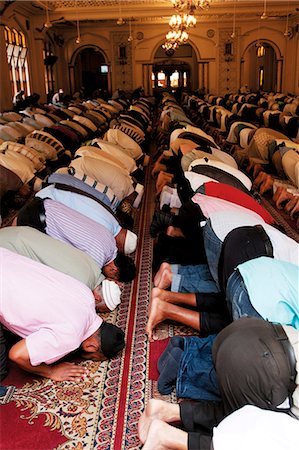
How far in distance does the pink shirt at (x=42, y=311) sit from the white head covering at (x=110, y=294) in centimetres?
57

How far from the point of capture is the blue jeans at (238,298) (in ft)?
7.21

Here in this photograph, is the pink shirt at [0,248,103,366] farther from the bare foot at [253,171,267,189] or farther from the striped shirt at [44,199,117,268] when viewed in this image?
the bare foot at [253,171,267,189]

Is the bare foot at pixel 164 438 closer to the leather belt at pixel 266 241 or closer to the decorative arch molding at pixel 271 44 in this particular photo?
the leather belt at pixel 266 241

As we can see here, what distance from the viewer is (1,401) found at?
2412mm

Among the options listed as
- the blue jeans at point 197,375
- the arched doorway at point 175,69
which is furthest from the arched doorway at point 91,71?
the blue jeans at point 197,375

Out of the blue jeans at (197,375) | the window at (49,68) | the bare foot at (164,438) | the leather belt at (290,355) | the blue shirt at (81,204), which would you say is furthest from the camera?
the window at (49,68)

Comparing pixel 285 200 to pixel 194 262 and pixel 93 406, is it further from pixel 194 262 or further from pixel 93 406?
pixel 93 406

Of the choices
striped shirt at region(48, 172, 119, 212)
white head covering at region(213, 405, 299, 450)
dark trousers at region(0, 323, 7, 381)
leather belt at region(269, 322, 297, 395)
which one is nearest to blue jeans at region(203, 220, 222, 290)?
leather belt at region(269, 322, 297, 395)

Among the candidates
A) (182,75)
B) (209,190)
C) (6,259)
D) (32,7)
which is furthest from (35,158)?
(182,75)

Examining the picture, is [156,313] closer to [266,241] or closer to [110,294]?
[110,294]

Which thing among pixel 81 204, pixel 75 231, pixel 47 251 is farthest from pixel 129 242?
pixel 47 251

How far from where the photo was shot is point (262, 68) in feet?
79.3

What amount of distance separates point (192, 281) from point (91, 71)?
72.9 ft

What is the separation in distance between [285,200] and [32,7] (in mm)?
12357
